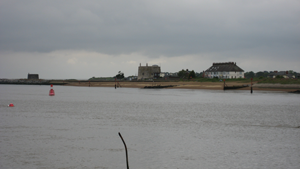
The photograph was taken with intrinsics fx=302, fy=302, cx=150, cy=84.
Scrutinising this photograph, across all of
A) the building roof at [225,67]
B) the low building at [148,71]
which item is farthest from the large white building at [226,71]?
the low building at [148,71]

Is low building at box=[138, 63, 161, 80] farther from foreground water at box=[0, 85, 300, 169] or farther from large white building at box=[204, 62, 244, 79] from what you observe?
foreground water at box=[0, 85, 300, 169]

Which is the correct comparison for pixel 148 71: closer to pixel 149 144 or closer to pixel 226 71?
pixel 226 71

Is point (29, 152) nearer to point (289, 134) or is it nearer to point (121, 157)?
point (121, 157)

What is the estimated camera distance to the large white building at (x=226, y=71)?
149 meters

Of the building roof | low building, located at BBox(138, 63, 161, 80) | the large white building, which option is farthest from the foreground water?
low building, located at BBox(138, 63, 161, 80)

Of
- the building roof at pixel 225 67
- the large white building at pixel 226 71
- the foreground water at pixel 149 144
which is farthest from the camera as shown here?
the building roof at pixel 225 67

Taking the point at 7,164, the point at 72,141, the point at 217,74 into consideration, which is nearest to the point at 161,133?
the point at 72,141

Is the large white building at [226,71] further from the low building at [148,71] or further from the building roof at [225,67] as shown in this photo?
the low building at [148,71]

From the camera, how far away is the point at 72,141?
883 inches

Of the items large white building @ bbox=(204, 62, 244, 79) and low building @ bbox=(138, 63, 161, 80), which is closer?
large white building @ bbox=(204, 62, 244, 79)

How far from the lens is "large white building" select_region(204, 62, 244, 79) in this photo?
14938 centimetres

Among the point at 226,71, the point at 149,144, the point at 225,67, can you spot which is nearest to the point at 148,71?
the point at 225,67

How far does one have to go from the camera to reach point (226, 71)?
15050cm

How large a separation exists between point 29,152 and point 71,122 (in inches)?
516
